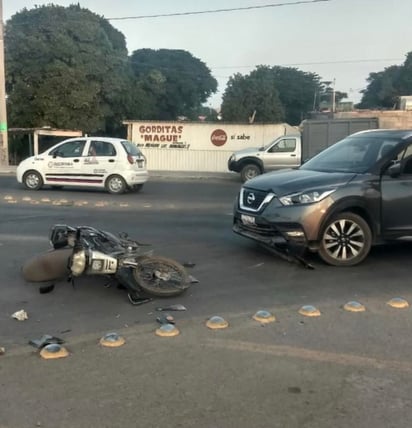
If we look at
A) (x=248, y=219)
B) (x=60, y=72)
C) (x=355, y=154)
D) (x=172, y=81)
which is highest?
(x=172, y=81)

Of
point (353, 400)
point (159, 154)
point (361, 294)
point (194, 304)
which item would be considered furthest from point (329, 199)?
point (159, 154)

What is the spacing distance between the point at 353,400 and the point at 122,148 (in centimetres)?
1362

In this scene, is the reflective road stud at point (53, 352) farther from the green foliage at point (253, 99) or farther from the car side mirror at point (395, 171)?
the green foliage at point (253, 99)

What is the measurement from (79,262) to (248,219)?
2.55 m

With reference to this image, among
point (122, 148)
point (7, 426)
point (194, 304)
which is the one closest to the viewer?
point (7, 426)

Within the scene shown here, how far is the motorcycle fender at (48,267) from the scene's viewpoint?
6.06 meters

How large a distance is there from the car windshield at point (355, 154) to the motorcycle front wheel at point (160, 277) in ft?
9.13

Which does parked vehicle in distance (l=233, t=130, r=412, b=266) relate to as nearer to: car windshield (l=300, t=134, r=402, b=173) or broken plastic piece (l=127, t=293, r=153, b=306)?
car windshield (l=300, t=134, r=402, b=173)

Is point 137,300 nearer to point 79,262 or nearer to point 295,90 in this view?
point 79,262

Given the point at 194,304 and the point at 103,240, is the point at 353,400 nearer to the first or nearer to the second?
the point at 194,304

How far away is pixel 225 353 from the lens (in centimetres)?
434

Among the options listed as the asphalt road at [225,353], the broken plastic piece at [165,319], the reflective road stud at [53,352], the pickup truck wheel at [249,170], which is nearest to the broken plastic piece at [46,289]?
the asphalt road at [225,353]

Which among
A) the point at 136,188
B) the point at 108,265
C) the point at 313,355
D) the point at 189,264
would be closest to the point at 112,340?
the point at 108,265

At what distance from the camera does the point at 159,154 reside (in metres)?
29.3
